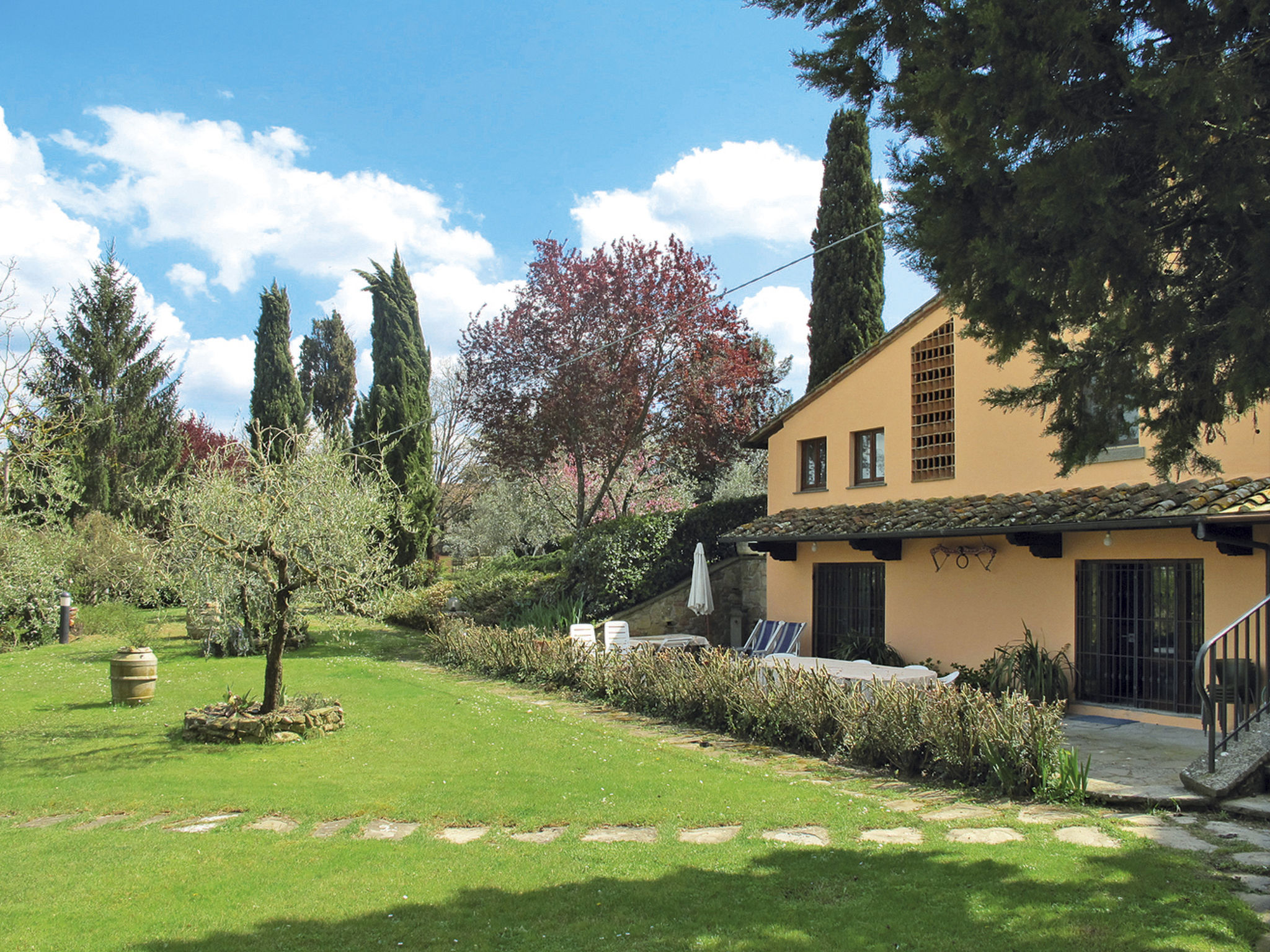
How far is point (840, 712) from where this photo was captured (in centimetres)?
926

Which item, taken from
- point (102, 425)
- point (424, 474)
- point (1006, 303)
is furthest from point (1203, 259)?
point (102, 425)

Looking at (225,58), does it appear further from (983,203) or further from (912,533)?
(912,533)

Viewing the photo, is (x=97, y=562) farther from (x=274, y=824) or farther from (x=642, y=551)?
(x=274, y=824)

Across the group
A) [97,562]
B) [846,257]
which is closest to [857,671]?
[846,257]

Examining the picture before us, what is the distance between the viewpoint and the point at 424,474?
25.7 meters

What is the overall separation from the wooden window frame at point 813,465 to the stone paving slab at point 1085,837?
34.6ft

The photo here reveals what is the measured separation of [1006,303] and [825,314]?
51.9ft

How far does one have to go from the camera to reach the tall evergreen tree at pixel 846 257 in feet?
66.3

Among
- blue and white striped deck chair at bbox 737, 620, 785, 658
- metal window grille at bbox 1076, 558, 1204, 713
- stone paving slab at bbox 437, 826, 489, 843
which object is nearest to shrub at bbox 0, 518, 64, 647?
blue and white striped deck chair at bbox 737, 620, 785, 658

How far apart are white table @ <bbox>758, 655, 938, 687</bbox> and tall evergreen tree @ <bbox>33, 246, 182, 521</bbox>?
23825 mm

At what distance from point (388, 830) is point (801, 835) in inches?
123

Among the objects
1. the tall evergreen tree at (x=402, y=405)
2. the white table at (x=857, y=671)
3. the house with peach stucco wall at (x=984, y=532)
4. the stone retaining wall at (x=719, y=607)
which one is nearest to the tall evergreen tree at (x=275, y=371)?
the tall evergreen tree at (x=402, y=405)

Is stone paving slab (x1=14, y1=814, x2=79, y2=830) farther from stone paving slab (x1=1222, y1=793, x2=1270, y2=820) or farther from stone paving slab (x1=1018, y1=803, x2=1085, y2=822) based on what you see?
stone paving slab (x1=1222, y1=793, x2=1270, y2=820)

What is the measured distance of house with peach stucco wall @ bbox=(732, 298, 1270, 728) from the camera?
33.8 ft
